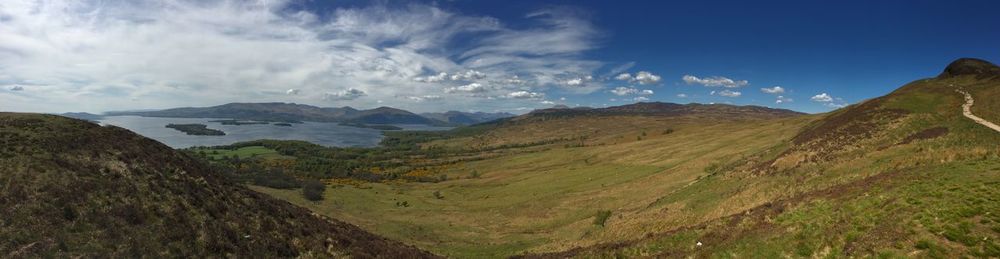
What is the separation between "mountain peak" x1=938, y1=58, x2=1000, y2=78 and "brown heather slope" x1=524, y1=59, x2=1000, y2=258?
141 ft

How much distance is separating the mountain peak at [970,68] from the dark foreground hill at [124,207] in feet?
334

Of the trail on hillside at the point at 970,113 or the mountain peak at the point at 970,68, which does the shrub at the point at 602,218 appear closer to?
the trail on hillside at the point at 970,113

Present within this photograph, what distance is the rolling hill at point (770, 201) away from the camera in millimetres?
17078

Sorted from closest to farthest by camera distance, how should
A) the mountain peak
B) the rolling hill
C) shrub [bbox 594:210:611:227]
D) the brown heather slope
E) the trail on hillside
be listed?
the brown heather slope < the rolling hill < the trail on hillside < shrub [bbox 594:210:611:227] < the mountain peak

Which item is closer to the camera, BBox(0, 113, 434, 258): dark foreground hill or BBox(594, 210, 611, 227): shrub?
BBox(0, 113, 434, 258): dark foreground hill

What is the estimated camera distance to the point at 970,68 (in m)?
84.0

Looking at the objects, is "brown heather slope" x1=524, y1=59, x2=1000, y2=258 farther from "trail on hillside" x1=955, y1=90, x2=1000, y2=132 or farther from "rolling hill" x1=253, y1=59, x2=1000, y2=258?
"trail on hillside" x1=955, y1=90, x2=1000, y2=132

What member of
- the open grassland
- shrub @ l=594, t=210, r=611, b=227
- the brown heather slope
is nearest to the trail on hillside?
the brown heather slope

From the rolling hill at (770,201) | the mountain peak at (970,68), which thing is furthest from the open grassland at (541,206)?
the mountain peak at (970,68)

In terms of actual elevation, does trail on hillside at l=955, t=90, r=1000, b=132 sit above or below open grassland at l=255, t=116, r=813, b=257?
above

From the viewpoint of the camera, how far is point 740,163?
52438 mm

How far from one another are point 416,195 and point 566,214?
1935 inches

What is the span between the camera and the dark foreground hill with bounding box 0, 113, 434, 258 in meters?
17.2

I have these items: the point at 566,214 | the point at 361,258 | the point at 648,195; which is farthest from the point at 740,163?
the point at 361,258
